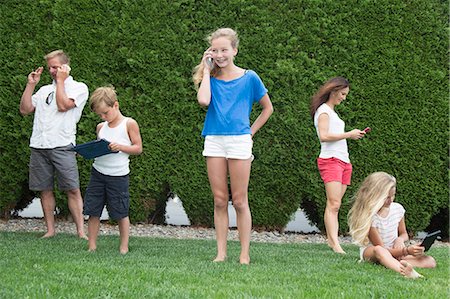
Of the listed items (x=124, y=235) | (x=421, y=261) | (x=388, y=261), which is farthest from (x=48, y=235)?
(x=421, y=261)

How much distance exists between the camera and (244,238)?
4.99m

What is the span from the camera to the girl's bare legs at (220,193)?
497 centimetres

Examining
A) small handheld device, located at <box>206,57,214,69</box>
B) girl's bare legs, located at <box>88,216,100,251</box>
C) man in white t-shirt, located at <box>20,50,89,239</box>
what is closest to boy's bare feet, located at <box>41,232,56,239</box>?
man in white t-shirt, located at <box>20,50,89,239</box>

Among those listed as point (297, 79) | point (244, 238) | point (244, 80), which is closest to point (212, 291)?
point (244, 238)

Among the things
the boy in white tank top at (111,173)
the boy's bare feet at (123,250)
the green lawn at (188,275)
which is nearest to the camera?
the green lawn at (188,275)

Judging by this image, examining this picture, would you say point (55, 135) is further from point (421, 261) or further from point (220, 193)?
point (421, 261)

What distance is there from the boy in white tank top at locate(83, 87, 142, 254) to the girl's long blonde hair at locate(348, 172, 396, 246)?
187 cm

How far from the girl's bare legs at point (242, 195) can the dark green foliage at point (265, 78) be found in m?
2.57

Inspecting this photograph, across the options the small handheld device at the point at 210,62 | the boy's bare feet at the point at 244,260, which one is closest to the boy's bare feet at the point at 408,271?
the boy's bare feet at the point at 244,260

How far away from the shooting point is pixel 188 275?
4.18m

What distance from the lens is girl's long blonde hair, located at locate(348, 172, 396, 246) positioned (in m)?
5.01

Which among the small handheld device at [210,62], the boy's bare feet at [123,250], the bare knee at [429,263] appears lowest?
the bare knee at [429,263]

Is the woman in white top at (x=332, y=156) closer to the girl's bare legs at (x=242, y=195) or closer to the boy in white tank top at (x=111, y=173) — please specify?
the girl's bare legs at (x=242, y=195)

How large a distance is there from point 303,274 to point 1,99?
15.2 ft
